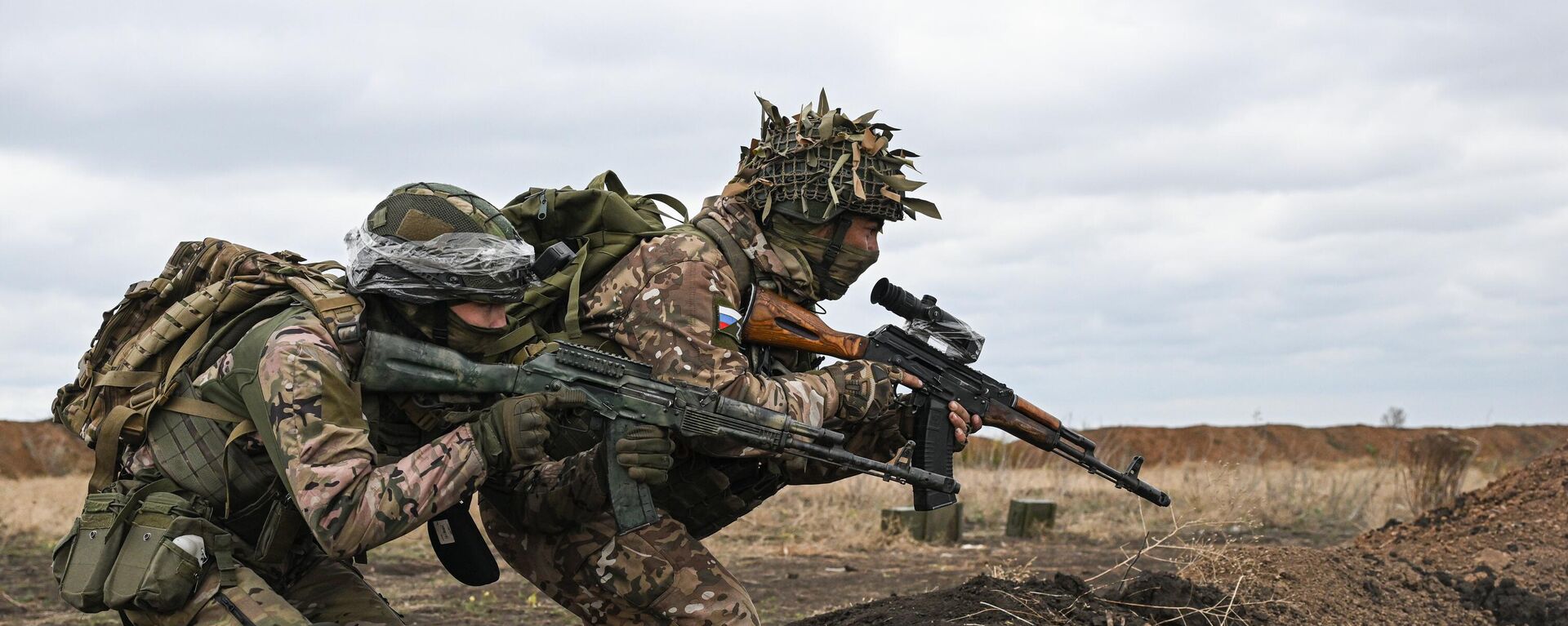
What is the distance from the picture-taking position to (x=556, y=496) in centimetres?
469

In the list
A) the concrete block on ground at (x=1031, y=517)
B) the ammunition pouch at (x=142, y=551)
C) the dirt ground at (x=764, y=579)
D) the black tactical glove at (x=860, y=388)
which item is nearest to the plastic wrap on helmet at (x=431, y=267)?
the ammunition pouch at (x=142, y=551)

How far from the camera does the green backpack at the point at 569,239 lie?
4832 millimetres

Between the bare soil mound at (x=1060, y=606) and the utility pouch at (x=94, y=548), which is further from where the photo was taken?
the bare soil mound at (x=1060, y=606)

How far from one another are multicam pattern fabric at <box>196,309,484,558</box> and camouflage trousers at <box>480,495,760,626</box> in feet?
2.68

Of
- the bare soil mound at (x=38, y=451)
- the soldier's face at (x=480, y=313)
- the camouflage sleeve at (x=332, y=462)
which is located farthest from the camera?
the bare soil mound at (x=38, y=451)

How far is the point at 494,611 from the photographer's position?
8.89 m

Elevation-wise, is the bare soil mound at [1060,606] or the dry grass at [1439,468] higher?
the dry grass at [1439,468]

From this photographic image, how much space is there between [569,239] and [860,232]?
1.24 m

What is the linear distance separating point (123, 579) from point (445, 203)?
1.46m

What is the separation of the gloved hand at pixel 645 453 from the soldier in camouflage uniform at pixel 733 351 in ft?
1.02

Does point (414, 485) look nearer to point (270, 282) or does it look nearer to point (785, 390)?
point (270, 282)

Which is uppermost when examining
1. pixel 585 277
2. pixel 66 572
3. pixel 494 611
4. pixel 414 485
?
pixel 585 277

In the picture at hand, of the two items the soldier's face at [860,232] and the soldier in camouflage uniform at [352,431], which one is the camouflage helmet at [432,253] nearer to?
the soldier in camouflage uniform at [352,431]

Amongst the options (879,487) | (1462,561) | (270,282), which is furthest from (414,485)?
(879,487)
